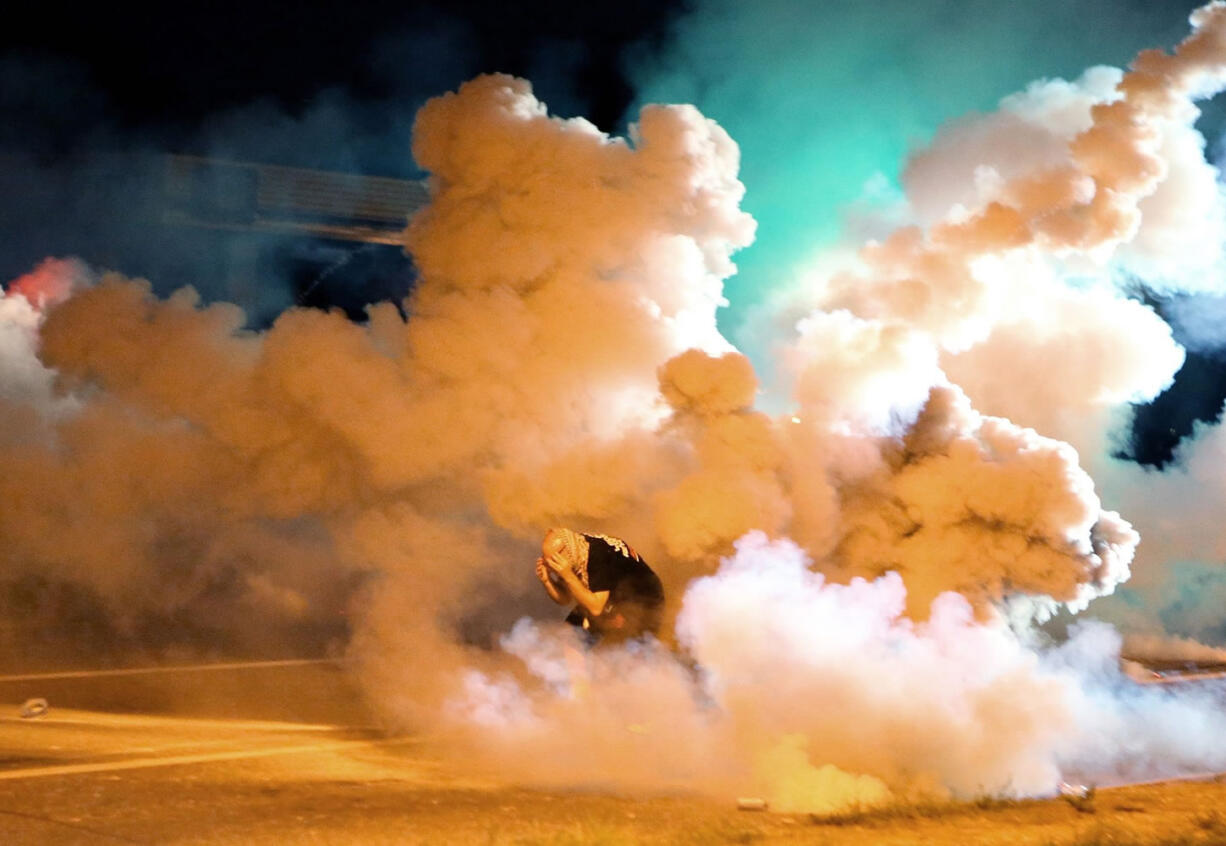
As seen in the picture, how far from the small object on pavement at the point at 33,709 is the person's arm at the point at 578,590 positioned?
135 inches

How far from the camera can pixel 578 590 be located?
859cm

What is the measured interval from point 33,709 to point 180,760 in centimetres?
170

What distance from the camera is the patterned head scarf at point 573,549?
8641 millimetres

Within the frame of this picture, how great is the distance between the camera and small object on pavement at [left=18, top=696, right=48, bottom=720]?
26.2ft

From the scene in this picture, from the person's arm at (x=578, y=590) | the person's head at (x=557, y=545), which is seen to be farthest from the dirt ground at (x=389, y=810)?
the person's head at (x=557, y=545)

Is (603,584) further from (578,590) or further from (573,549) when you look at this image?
(573,549)

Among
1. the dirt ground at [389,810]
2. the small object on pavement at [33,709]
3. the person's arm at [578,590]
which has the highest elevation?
the person's arm at [578,590]

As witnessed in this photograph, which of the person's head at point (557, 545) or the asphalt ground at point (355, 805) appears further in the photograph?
the person's head at point (557, 545)

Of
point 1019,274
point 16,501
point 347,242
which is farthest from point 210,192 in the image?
point 1019,274

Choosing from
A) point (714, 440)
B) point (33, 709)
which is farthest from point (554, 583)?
point (33, 709)

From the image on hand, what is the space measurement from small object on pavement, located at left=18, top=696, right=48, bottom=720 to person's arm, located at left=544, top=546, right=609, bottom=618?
343 cm

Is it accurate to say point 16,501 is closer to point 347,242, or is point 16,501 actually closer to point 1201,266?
point 347,242

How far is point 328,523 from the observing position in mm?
12359

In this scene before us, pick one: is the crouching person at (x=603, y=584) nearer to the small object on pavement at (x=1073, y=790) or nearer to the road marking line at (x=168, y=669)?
the small object on pavement at (x=1073, y=790)
